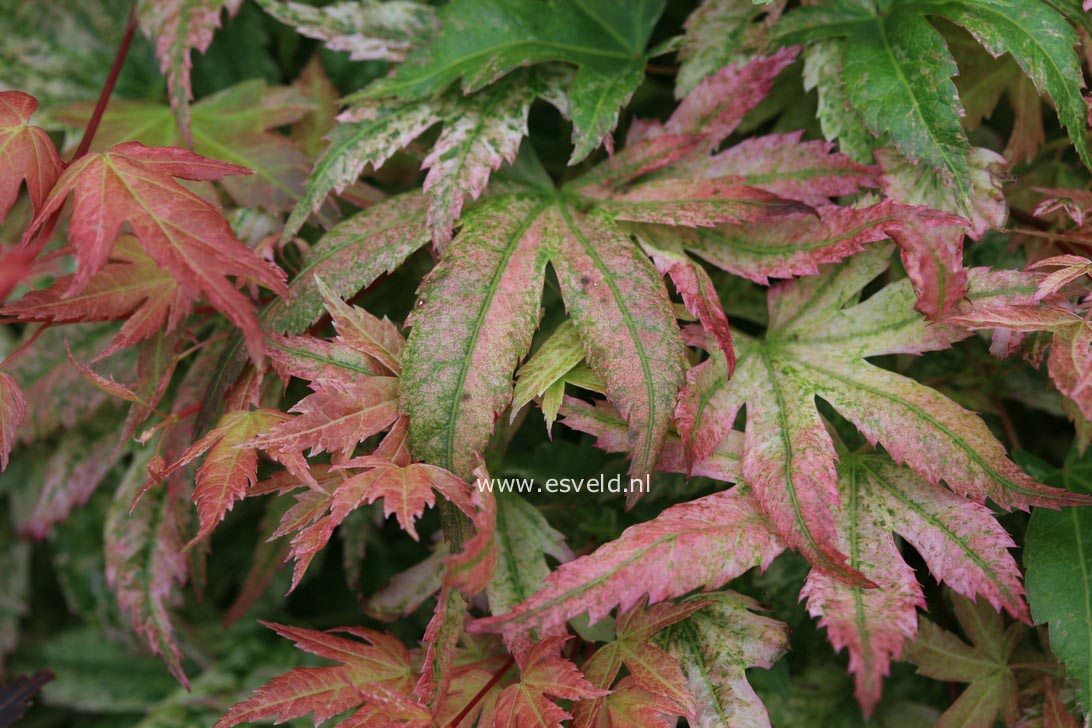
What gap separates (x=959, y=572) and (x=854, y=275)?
0.92ft

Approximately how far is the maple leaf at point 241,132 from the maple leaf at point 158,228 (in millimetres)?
250

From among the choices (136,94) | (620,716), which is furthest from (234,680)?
(136,94)

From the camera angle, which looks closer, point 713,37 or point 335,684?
point 335,684

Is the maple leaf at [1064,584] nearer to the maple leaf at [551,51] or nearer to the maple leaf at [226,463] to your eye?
the maple leaf at [551,51]

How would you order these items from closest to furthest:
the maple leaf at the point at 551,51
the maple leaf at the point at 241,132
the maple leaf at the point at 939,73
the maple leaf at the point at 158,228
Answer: the maple leaf at the point at 158,228, the maple leaf at the point at 939,73, the maple leaf at the point at 551,51, the maple leaf at the point at 241,132

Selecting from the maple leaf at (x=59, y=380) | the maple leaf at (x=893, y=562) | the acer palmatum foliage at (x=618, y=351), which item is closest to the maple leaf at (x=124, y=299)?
the acer palmatum foliage at (x=618, y=351)

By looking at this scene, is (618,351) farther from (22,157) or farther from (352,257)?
(22,157)

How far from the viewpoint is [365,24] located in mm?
877

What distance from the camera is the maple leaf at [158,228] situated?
1.94ft

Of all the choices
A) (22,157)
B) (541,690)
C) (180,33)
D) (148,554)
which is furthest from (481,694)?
(180,33)

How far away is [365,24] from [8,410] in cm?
52

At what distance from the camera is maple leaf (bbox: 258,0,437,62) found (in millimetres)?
870

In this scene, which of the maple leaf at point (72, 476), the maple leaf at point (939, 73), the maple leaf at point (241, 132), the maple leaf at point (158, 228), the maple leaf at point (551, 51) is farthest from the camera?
the maple leaf at point (72, 476)

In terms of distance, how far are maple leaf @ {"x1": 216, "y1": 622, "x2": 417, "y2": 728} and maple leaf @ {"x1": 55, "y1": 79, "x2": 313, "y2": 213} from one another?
0.48 metres
